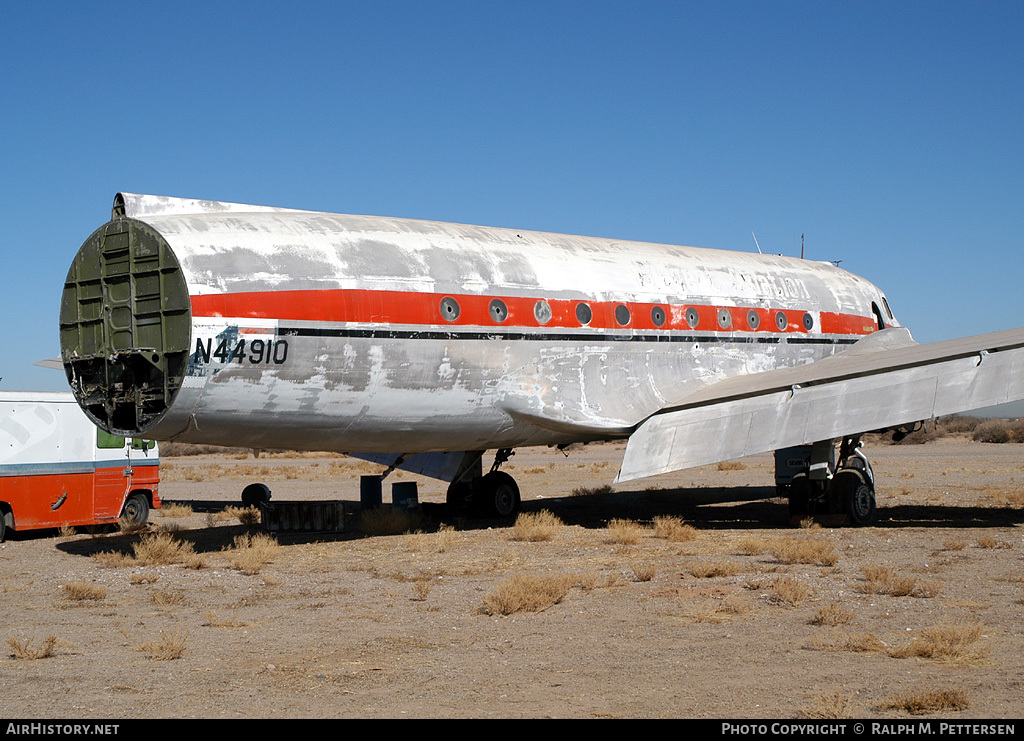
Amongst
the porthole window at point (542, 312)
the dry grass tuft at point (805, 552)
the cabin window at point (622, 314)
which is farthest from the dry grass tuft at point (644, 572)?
the cabin window at point (622, 314)

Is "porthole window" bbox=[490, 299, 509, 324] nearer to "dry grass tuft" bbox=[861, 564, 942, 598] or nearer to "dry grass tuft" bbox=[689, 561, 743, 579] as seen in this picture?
"dry grass tuft" bbox=[689, 561, 743, 579]

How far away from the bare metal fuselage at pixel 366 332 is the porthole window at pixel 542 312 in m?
0.05

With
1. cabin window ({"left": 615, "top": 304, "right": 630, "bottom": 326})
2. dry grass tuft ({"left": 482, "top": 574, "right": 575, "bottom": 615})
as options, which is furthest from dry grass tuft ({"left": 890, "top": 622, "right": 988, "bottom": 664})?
cabin window ({"left": 615, "top": 304, "right": 630, "bottom": 326})

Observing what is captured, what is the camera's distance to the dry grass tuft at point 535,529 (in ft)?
56.9

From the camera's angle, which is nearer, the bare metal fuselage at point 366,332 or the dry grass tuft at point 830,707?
the dry grass tuft at point 830,707

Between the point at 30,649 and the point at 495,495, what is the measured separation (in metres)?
12.8

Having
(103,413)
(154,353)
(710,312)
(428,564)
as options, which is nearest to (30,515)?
(103,413)

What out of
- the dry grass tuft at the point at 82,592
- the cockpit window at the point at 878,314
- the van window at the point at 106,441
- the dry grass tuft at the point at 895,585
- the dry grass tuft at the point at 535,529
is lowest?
the dry grass tuft at the point at 895,585

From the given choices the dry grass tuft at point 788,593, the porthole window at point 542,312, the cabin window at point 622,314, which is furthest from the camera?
the cabin window at point 622,314

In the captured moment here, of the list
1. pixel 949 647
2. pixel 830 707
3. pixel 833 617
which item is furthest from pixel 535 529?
pixel 830 707

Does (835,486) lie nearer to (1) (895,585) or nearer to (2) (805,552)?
(2) (805,552)

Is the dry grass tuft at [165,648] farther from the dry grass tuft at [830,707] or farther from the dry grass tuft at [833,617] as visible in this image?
the dry grass tuft at [833,617]

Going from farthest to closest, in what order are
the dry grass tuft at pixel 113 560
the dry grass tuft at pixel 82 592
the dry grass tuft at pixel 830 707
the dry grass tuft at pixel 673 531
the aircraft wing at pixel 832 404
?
the dry grass tuft at pixel 673 531 → the aircraft wing at pixel 832 404 → the dry grass tuft at pixel 113 560 → the dry grass tuft at pixel 82 592 → the dry grass tuft at pixel 830 707

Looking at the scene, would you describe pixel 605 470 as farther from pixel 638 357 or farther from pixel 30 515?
pixel 30 515
